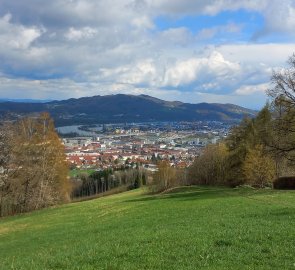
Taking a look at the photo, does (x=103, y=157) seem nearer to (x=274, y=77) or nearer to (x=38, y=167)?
(x=38, y=167)

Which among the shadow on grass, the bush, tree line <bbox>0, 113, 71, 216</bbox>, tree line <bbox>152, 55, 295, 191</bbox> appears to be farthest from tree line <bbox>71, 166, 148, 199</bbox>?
the bush

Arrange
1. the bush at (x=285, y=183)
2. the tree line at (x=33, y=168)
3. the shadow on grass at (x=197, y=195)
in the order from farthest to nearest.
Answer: the tree line at (x=33, y=168), the bush at (x=285, y=183), the shadow on grass at (x=197, y=195)

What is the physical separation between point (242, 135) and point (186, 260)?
57.8m

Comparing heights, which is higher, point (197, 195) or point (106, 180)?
point (197, 195)

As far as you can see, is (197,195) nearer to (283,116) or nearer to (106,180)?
(283,116)

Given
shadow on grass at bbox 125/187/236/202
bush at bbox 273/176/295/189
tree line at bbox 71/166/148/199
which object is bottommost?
tree line at bbox 71/166/148/199

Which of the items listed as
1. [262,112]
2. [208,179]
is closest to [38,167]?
[262,112]

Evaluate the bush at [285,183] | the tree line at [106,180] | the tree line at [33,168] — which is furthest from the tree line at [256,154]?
the tree line at [106,180]

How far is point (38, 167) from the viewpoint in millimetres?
49656

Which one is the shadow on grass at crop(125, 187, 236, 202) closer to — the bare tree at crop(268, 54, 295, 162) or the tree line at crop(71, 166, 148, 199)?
the bare tree at crop(268, 54, 295, 162)

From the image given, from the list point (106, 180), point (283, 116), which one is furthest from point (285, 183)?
point (106, 180)

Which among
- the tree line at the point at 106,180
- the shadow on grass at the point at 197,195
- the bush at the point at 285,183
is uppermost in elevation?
the bush at the point at 285,183

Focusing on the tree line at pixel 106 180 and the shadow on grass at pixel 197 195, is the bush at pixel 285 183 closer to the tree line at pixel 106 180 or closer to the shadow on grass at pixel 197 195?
the shadow on grass at pixel 197 195

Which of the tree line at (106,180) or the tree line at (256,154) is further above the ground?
the tree line at (256,154)
